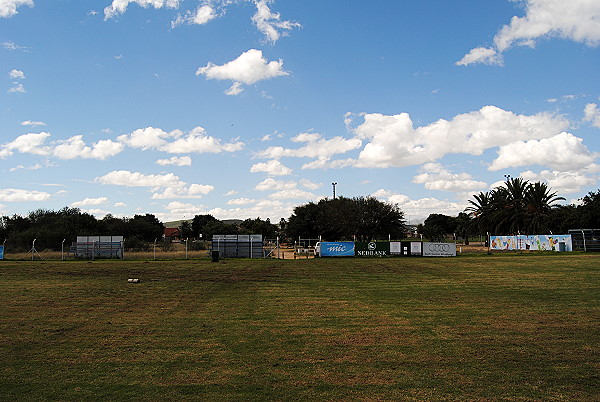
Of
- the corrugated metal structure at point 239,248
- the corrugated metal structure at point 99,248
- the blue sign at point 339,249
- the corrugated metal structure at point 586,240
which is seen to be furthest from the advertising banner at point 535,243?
the corrugated metal structure at point 99,248

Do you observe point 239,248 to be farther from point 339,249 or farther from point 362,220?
point 362,220

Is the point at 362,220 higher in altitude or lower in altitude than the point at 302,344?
higher

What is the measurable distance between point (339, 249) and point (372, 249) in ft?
11.3

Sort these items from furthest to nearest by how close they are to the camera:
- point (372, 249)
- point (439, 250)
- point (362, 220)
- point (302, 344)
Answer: point (362, 220) < point (372, 249) < point (439, 250) < point (302, 344)

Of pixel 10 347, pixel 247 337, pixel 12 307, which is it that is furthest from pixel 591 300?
pixel 12 307

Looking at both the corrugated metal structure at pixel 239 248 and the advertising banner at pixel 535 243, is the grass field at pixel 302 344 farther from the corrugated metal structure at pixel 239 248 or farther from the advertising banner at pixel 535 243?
the advertising banner at pixel 535 243

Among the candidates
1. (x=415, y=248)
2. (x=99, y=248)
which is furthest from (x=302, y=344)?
(x=99, y=248)

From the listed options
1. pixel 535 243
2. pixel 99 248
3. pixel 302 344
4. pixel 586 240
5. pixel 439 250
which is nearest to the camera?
pixel 302 344

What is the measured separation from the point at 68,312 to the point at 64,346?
462cm

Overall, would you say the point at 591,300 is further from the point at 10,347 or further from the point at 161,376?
the point at 10,347

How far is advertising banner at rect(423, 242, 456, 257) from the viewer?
4575 cm

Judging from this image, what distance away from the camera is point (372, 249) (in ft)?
151

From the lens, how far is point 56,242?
2285 inches

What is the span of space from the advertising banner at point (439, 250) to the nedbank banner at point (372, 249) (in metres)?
3.92
